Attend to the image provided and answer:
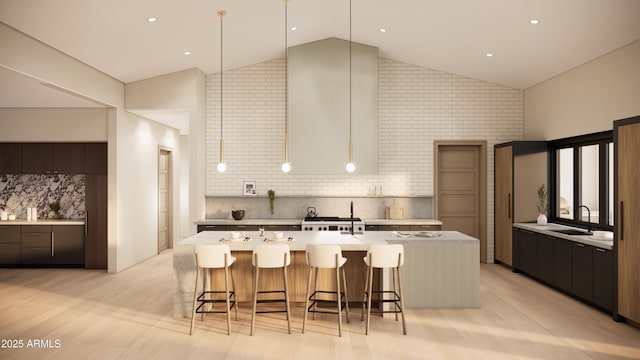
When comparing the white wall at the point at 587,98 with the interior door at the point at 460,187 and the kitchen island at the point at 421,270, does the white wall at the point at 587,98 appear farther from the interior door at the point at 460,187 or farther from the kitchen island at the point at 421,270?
the kitchen island at the point at 421,270

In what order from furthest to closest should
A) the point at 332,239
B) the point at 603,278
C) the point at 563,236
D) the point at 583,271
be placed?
the point at 563,236
the point at 583,271
the point at 332,239
the point at 603,278

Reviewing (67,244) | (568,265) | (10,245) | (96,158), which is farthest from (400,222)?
(10,245)

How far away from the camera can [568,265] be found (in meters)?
6.17

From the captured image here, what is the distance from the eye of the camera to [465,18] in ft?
20.4

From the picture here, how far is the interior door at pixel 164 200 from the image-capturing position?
10.1m

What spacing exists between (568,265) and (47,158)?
8.56m

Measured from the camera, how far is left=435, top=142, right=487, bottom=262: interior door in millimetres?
8859

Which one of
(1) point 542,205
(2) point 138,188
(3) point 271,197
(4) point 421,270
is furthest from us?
(2) point 138,188

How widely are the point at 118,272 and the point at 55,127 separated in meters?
2.76

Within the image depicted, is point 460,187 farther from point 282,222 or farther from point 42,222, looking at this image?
point 42,222

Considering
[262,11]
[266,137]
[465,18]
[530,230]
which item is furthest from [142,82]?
[530,230]

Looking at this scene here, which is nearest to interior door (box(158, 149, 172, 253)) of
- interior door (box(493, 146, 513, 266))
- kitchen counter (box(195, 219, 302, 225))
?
kitchen counter (box(195, 219, 302, 225))

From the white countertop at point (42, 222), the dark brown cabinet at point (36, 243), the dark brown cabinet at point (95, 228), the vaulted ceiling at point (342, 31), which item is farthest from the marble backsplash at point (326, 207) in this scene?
the dark brown cabinet at point (36, 243)

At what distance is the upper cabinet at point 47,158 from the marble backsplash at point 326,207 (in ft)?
8.30
